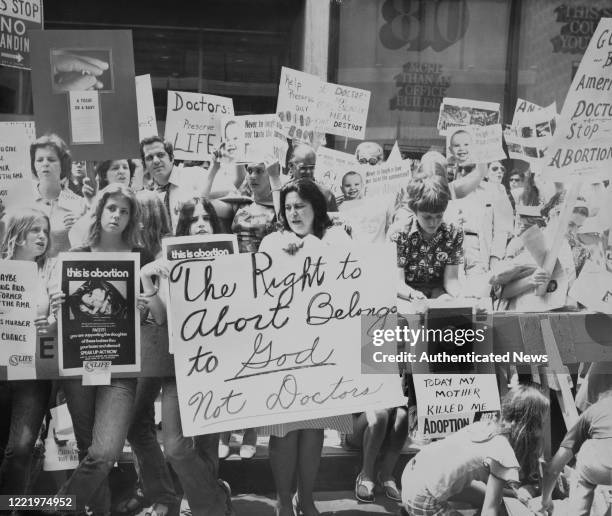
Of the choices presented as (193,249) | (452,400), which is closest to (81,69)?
(193,249)

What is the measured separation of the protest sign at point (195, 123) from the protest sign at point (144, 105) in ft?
0.21

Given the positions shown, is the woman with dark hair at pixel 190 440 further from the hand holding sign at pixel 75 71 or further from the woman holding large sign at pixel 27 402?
the hand holding sign at pixel 75 71

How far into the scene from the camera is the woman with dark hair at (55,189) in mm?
3041

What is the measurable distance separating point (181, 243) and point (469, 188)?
1.19 metres

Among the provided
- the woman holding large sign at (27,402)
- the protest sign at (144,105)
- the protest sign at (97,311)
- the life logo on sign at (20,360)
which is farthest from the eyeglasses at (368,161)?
the life logo on sign at (20,360)

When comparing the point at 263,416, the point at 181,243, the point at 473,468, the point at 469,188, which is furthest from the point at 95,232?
the point at 473,468

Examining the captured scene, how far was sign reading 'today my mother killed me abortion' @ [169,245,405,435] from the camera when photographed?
3123mm

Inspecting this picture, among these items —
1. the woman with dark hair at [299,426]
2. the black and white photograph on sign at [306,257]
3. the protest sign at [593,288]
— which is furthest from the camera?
the protest sign at [593,288]

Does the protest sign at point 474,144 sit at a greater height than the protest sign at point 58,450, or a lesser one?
greater

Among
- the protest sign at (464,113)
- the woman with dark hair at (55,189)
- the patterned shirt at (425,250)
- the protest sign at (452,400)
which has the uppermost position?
the protest sign at (464,113)

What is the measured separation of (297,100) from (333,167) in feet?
0.98

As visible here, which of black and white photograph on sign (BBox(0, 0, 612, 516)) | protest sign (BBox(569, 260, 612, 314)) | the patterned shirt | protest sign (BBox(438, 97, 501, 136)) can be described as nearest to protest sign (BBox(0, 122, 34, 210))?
black and white photograph on sign (BBox(0, 0, 612, 516))

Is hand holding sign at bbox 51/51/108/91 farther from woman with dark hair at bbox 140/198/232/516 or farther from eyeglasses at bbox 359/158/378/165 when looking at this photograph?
eyeglasses at bbox 359/158/378/165

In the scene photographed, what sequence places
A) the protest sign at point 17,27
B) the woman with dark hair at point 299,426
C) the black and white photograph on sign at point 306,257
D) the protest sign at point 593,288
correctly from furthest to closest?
the protest sign at point 593,288, the woman with dark hair at point 299,426, the black and white photograph on sign at point 306,257, the protest sign at point 17,27
